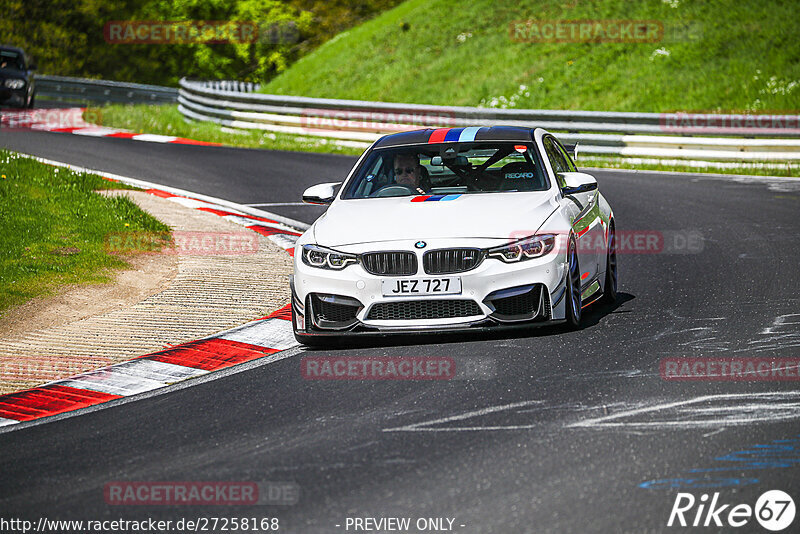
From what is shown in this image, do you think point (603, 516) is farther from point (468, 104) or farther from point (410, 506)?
point (468, 104)

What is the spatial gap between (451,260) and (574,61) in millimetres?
26072

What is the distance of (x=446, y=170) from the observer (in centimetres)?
942

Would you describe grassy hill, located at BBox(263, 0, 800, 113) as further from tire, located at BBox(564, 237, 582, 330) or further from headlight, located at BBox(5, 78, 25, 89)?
tire, located at BBox(564, 237, 582, 330)

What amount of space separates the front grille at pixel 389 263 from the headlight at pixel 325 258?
0.10m

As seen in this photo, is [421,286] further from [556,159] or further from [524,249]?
[556,159]

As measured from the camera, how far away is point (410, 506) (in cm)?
508

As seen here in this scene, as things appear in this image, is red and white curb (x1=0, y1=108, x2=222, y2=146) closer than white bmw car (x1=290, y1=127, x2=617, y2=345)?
No

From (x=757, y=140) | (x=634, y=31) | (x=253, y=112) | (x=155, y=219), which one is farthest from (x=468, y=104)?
(x=155, y=219)

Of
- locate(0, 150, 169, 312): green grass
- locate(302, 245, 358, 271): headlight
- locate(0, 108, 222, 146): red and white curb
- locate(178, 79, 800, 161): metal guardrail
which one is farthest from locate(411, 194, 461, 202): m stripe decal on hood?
locate(0, 108, 222, 146): red and white curb

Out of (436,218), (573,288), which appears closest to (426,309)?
(436,218)

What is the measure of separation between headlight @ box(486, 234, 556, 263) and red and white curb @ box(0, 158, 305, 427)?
1800mm

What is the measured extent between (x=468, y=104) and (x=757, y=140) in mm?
13268

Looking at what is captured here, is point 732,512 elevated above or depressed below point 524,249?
below

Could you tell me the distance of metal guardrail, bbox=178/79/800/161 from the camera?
68.2 feet
